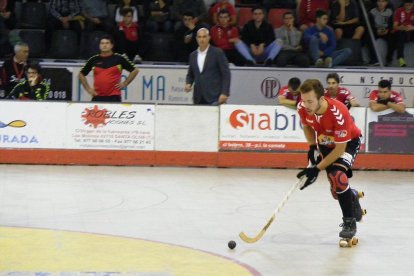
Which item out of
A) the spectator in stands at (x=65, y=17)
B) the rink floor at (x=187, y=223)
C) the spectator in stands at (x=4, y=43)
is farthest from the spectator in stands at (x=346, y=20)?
the spectator in stands at (x=4, y=43)

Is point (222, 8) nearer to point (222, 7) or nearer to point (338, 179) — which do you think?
point (222, 7)

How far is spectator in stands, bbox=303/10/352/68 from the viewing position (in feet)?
64.4

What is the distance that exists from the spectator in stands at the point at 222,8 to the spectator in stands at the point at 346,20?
2167mm

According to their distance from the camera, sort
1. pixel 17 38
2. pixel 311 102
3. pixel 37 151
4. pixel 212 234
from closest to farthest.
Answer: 1. pixel 311 102
2. pixel 212 234
3. pixel 37 151
4. pixel 17 38

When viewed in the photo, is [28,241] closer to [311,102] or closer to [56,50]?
[311,102]

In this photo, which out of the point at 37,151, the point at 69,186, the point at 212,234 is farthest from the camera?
the point at 37,151

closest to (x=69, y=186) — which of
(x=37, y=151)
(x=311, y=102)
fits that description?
(x=37, y=151)

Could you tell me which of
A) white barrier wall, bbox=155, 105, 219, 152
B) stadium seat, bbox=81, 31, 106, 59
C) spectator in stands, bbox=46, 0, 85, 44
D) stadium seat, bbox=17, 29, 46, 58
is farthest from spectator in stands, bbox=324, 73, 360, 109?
stadium seat, bbox=17, 29, 46, 58

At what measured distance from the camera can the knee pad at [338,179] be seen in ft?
33.0

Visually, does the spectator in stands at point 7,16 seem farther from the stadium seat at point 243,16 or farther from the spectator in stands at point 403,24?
the spectator in stands at point 403,24

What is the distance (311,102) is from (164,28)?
35.1 feet

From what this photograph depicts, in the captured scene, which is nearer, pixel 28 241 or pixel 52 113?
pixel 28 241

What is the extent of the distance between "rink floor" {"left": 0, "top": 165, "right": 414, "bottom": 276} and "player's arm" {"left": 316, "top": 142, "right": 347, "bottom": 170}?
80 cm

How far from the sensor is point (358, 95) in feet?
64.3
